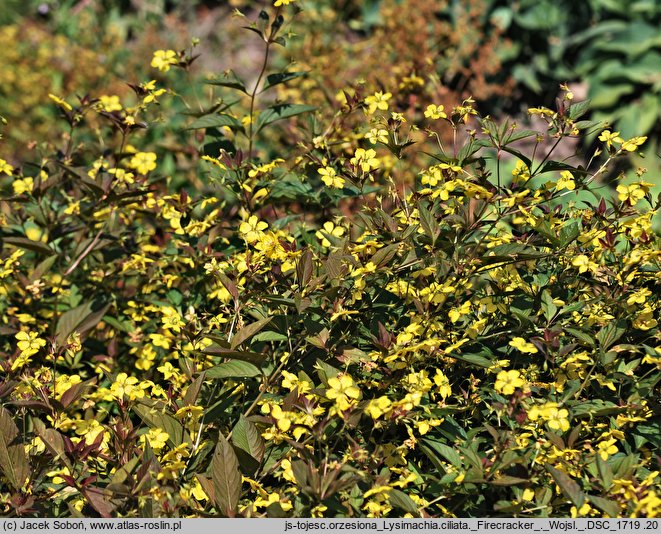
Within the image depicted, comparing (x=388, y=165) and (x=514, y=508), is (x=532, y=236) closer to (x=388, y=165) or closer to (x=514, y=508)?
(x=514, y=508)

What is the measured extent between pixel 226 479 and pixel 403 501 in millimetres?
359

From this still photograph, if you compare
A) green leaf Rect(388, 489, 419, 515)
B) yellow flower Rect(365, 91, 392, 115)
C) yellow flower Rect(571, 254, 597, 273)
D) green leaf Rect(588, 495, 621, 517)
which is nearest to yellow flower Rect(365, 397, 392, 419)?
green leaf Rect(388, 489, 419, 515)

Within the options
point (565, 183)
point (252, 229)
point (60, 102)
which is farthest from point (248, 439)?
point (60, 102)

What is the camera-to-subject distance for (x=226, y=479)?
5.18ft

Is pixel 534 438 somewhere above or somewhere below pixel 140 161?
Result: below

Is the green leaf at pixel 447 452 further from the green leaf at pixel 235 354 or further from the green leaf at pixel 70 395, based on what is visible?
the green leaf at pixel 70 395

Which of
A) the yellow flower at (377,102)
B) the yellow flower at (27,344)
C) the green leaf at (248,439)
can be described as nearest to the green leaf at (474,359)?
the green leaf at (248,439)

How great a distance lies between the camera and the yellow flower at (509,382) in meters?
1.59

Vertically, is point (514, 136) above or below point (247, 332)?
above

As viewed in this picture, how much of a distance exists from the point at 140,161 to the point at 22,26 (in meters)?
5.34

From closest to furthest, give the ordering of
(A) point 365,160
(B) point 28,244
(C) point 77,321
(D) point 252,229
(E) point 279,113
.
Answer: (D) point 252,229 < (A) point 365,160 < (C) point 77,321 < (B) point 28,244 < (E) point 279,113

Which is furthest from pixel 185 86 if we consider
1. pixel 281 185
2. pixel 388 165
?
pixel 281 185

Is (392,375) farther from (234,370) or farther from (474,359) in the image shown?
(234,370)

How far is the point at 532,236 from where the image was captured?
1984 mm
